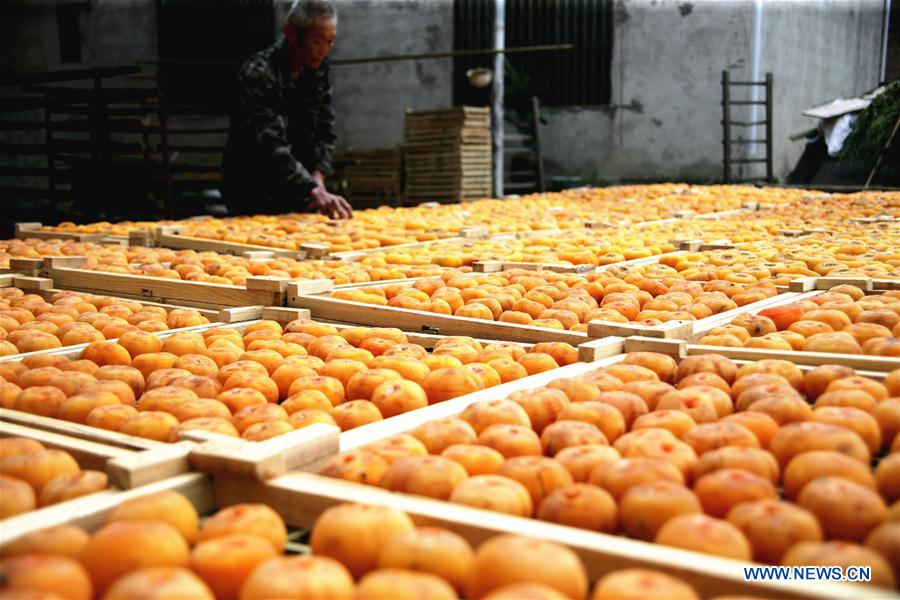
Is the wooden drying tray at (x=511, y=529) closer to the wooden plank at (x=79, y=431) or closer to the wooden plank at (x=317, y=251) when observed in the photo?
the wooden plank at (x=79, y=431)

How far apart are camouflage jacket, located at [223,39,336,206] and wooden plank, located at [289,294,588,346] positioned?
11.6 feet

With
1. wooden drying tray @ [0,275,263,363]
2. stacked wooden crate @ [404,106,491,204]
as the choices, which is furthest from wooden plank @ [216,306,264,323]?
stacked wooden crate @ [404,106,491,204]

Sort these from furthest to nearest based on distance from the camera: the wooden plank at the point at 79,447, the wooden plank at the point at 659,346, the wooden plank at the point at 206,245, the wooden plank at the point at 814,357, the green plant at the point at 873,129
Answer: the green plant at the point at 873,129, the wooden plank at the point at 206,245, the wooden plank at the point at 659,346, the wooden plank at the point at 814,357, the wooden plank at the point at 79,447

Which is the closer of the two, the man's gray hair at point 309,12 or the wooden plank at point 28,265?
the wooden plank at point 28,265

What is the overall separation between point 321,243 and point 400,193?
8.84 meters

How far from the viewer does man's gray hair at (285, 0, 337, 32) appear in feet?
20.6

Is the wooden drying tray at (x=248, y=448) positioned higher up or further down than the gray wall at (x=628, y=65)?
further down

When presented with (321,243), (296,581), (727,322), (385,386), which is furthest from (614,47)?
(296,581)

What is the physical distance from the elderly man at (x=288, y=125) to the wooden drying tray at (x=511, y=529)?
205 inches

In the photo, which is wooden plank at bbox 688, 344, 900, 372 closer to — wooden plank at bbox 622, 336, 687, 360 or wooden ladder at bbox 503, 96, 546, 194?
wooden plank at bbox 622, 336, 687, 360

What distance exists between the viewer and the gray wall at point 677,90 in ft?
44.2

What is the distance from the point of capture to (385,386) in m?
2.03

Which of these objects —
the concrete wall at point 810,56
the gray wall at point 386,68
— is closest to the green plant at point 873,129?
the concrete wall at point 810,56

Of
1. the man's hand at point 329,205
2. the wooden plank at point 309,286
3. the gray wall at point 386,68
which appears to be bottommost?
the wooden plank at point 309,286
